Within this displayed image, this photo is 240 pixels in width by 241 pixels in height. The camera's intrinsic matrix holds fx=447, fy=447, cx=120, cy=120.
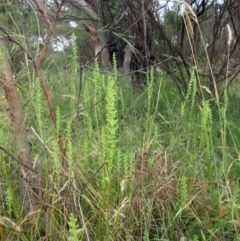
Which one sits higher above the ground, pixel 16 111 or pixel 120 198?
pixel 16 111

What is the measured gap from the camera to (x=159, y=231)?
4.68ft

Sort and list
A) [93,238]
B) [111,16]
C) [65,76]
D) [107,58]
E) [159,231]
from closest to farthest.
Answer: [93,238], [159,231], [111,16], [65,76], [107,58]

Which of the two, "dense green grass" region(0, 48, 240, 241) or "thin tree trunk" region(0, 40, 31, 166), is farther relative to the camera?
"thin tree trunk" region(0, 40, 31, 166)

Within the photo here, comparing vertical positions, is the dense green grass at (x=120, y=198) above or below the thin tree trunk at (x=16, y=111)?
below

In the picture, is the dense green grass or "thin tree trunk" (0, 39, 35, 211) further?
"thin tree trunk" (0, 39, 35, 211)

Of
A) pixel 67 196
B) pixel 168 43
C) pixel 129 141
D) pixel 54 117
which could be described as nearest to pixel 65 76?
pixel 168 43

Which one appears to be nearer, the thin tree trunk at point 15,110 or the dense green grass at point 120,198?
the dense green grass at point 120,198

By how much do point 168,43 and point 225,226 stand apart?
1.81 meters

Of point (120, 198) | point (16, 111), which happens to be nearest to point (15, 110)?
point (16, 111)

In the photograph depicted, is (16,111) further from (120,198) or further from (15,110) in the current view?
(120,198)

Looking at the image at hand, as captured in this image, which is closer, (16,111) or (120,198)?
(120,198)

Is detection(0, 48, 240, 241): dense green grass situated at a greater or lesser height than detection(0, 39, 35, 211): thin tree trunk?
lesser

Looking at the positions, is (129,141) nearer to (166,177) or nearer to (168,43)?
(166,177)

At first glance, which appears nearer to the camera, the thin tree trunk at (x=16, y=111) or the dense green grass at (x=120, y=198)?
the dense green grass at (x=120, y=198)
